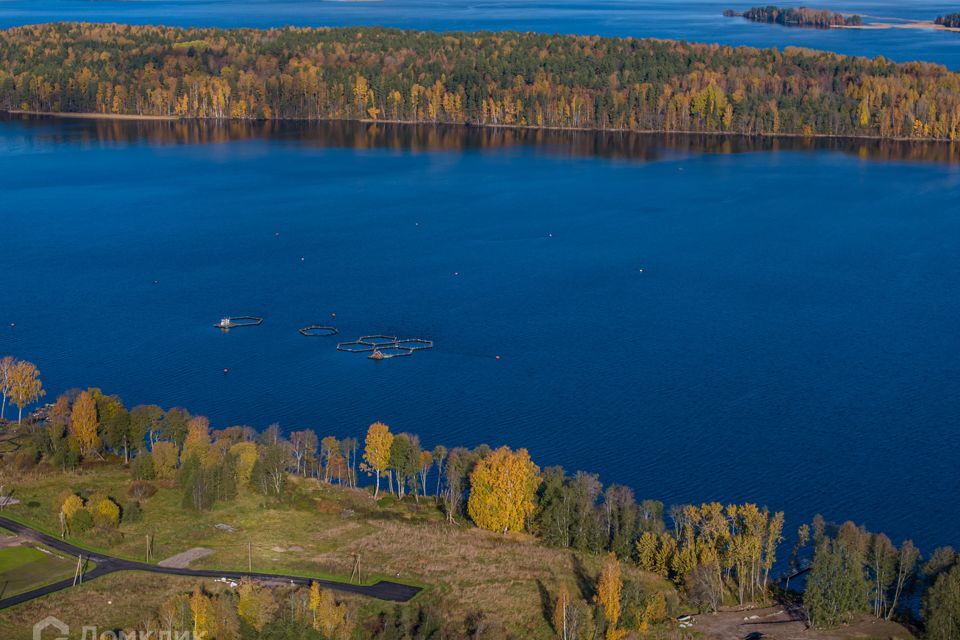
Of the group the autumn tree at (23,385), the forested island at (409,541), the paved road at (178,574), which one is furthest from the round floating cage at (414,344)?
the paved road at (178,574)

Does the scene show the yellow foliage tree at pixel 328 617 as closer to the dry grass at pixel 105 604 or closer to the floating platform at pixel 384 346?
the dry grass at pixel 105 604

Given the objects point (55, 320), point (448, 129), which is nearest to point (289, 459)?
point (55, 320)

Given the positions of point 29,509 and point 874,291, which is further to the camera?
point 874,291

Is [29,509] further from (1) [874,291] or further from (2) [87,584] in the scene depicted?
(1) [874,291]

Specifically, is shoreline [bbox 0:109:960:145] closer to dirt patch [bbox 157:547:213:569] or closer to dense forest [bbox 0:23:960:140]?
dense forest [bbox 0:23:960:140]

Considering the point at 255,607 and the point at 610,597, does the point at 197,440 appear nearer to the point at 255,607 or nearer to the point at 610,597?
the point at 255,607
